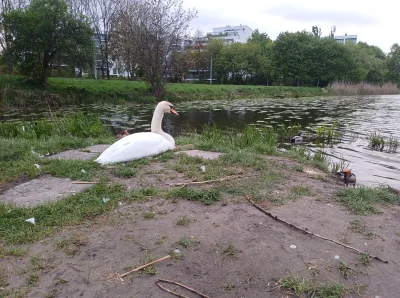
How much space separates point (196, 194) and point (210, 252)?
1474 millimetres

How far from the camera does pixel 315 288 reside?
2.83 metres

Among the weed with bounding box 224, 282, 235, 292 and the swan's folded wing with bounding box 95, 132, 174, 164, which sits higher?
the swan's folded wing with bounding box 95, 132, 174, 164

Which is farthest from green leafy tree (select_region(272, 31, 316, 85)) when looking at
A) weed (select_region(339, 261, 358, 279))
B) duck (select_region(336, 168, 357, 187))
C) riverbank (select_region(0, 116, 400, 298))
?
weed (select_region(339, 261, 358, 279))

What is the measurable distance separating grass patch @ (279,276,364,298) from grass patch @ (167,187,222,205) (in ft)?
6.30

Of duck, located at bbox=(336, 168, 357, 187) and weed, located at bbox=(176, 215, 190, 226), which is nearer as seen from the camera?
weed, located at bbox=(176, 215, 190, 226)

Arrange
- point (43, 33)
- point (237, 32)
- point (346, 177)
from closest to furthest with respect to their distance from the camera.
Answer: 1. point (346, 177)
2. point (43, 33)
3. point (237, 32)

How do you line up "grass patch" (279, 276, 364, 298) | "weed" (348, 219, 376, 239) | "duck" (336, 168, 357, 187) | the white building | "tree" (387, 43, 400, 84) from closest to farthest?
"grass patch" (279, 276, 364, 298)
"weed" (348, 219, 376, 239)
"duck" (336, 168, 357, 187)
"tree" (387, 43, 400, 84)
the white building

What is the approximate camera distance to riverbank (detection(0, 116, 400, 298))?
2.93 metres

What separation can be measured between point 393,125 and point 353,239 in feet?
55.6

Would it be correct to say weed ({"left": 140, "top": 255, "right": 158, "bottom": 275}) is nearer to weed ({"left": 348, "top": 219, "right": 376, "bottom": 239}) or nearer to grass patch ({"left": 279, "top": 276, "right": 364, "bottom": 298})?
grass patch ({"left": 279, "top": 276, "right": 364, "bottom": 298})

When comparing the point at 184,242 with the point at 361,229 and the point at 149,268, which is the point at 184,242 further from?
the point at 361,229

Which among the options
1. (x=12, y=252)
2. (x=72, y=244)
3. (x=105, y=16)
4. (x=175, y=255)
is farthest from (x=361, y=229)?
(x=105, y=16)

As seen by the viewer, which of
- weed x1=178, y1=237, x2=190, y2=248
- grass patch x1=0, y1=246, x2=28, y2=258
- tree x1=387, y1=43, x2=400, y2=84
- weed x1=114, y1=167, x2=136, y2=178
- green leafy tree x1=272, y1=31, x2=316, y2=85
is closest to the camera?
grass patch x1=0, y1=246, x2=28, y2=258

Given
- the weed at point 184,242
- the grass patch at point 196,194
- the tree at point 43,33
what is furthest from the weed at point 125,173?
the tree at point 43,33
